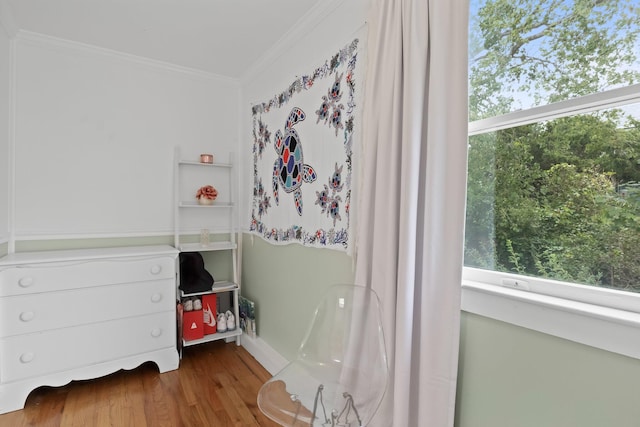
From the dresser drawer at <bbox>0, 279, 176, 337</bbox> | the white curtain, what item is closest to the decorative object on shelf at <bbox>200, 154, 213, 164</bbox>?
the dresser drawer at <bbox>0, 279, 176, 337</bbox>

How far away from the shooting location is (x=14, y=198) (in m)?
2.34

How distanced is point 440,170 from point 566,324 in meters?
0.60

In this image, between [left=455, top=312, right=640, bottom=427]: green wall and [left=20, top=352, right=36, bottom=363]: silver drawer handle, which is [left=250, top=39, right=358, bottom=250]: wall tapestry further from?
[left=20, top=352, right=36, bottom=363]: silver drawer handle

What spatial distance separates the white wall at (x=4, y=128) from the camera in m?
2.16

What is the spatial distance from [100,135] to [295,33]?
171 cm

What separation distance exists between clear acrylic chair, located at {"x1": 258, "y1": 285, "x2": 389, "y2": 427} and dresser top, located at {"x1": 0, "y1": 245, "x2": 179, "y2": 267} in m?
1.47

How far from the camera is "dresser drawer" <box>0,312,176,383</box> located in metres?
2.00

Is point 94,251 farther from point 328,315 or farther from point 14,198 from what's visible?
point 328,315

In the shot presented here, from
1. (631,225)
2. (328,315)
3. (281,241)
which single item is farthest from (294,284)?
(631,225)

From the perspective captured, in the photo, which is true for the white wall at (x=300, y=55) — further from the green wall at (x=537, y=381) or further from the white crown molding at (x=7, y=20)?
the white crown molding at (x=7, y=20)

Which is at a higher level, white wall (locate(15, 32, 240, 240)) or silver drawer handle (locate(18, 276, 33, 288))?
white wall (locate(15, 32, 240, 240))

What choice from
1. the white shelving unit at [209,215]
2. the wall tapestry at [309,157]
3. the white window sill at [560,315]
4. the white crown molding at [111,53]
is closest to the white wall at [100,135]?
the white crown molding at [111,53]

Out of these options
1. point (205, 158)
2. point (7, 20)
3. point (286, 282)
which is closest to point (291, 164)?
point (286, 282)

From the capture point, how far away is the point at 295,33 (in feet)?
7.38
